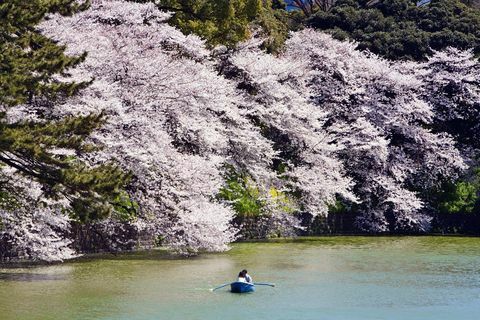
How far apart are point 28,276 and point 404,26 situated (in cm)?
A: 3296

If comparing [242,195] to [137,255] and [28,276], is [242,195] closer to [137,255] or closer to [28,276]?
[137,255]

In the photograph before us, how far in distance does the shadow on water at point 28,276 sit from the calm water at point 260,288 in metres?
0.03

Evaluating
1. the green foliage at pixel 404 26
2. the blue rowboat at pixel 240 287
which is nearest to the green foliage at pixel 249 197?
the green foliage at pixel 404 26

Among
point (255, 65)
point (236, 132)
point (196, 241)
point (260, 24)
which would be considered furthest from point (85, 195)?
point (260, 24)

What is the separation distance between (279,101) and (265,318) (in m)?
23.1

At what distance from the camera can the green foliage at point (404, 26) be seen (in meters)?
54.2

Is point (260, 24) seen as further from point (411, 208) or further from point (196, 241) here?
point (196, 241)

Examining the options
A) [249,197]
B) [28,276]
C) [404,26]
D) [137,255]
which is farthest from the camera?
[404,26]

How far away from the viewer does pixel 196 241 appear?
3441 centimetres

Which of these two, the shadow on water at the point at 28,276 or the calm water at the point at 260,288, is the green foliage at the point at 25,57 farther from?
the shadow on water at the point at 28,276

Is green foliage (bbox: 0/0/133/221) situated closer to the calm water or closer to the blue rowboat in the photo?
the calm water

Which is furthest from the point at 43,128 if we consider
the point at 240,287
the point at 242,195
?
the point at 242,195

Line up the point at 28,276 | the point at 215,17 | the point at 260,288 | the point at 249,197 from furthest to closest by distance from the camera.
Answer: the point at 249,197
the point at 215,17
the point at 28,276
the point at 260,288

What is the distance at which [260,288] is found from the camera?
2728 cm
